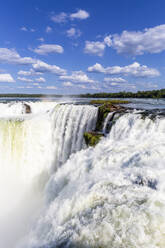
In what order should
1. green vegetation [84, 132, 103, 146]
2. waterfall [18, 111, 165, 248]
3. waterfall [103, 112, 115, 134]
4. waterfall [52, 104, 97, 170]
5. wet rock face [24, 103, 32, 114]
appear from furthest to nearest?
wet rock face [24, 103, 32, 114] < waterfall [52, 104, 97, 170] < waterfall [103, 112, 115, 134] < green vegetation [84, 132, 103, 146] < waterfall [18, 111, 165, 248]

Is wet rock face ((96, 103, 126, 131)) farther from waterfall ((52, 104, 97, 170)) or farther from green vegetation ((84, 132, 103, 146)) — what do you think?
green vegetation ((84, 132, 103, 146))

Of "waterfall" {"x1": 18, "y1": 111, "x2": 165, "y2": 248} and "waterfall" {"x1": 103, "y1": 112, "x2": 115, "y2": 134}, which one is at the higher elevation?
"waterfall" {"x1": 103, "y1": 112, "x2": 115, "y2": 134}

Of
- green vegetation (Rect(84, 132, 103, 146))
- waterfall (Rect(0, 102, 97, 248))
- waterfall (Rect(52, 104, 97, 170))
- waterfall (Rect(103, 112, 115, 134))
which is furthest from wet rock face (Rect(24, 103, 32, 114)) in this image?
green vegetation (Rect(84, 132, 103, 146))

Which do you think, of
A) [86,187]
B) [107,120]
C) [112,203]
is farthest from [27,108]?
[112,203]

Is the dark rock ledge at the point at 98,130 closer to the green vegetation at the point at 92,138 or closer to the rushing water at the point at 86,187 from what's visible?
the green vegetation at the point at 92,138

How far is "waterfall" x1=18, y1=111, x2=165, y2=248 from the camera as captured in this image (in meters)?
2.70

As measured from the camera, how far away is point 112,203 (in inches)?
131

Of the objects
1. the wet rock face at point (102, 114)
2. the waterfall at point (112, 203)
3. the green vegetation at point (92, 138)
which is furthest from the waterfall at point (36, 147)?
the waterfall at point (112, 203)

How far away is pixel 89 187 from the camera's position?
4023mm

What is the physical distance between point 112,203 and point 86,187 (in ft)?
3.00

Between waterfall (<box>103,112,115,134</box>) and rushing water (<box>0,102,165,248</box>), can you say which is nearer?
rushing water (<box>0,102,165,248</box>)

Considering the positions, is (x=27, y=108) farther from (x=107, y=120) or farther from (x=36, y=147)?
(x=107, y=120)

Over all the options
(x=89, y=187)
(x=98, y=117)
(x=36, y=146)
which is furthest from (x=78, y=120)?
(x=89, y=187)

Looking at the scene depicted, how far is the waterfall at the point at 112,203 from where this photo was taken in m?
2.70
